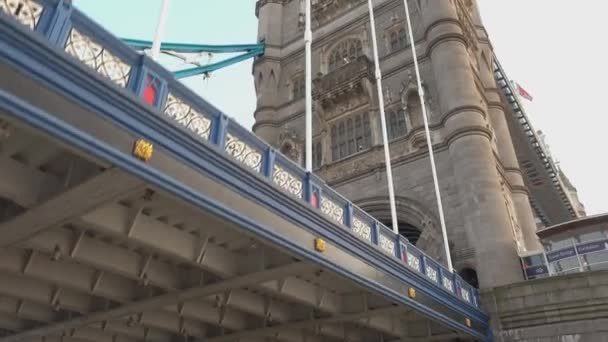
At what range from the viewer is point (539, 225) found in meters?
49.0

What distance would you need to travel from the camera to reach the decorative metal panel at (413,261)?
12812 mm

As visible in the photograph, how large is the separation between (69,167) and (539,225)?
51031mm

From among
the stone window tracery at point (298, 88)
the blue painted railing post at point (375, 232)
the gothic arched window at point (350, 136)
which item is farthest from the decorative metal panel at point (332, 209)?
the stone window tracery at point (298, 88)

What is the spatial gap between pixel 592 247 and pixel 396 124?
36.7ft

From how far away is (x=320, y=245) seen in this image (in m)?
9.12

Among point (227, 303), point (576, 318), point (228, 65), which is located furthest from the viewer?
point (228, 65)

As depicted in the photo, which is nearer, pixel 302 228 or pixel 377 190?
pixel 302 228

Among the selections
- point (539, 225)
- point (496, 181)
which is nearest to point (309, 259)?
point (496, 181)

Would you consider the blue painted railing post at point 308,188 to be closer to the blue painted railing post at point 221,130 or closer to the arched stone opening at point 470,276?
the blue painted railing post at point 221,130

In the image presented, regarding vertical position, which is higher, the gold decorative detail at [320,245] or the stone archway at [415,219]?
the stone archway at [415,219]

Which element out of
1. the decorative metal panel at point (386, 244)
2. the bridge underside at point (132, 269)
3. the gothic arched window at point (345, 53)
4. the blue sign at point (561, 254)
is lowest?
the bridge underside at point (132, 269)

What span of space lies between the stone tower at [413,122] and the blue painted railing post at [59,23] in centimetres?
Result: 1687

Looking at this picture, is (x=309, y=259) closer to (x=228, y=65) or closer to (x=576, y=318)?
(x=576, y=318)

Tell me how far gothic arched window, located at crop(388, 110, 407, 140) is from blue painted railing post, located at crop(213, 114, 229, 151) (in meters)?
18.3
